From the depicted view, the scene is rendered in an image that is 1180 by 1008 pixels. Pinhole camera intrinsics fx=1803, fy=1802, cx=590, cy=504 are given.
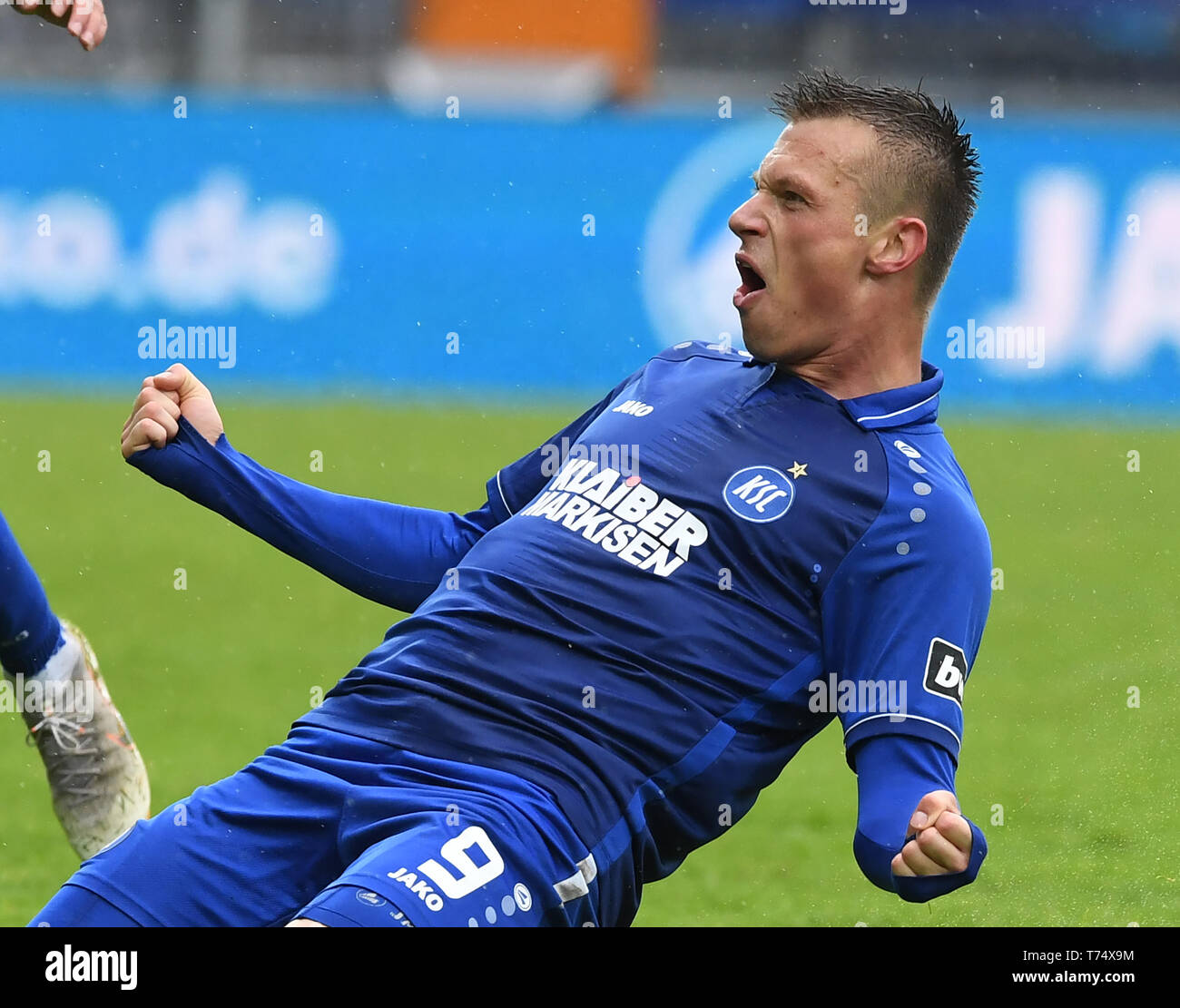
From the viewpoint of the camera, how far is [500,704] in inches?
106

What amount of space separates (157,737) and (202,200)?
7308mm

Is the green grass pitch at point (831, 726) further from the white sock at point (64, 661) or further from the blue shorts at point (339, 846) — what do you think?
the blue shorts at point (339, 846)

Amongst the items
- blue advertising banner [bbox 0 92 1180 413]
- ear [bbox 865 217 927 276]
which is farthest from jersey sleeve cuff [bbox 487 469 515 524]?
blue advertising banner [bbox 0 92 1180 413]

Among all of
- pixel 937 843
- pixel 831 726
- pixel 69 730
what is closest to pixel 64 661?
pixel 69 730

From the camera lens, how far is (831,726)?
704 centimetres

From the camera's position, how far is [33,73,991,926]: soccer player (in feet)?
8.51

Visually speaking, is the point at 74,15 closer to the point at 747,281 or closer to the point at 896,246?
the point at 747,281

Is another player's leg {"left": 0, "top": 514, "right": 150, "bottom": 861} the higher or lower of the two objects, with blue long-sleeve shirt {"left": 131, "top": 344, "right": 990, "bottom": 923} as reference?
lower

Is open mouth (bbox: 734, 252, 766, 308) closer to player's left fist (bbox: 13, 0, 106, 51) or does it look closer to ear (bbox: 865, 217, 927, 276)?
ear (bbox: 865, 217, 927, 276)

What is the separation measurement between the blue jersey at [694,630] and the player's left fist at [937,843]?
7.8 inches

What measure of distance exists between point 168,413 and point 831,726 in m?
4.48

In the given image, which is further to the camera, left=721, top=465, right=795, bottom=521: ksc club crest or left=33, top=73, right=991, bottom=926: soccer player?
left=721, top=465, right=795, bottom=521: ksc club crest

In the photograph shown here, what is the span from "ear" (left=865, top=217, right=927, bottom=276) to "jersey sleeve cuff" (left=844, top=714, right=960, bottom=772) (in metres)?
0.77

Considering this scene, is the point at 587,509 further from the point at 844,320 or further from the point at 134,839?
the point at 134,839
